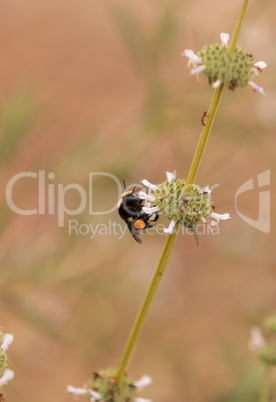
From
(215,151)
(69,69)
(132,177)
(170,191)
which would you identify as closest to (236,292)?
(215,151)

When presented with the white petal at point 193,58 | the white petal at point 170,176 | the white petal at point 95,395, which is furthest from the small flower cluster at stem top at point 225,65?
the white petal at point 95,395

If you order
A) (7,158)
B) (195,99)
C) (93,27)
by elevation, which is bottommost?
(7,158)

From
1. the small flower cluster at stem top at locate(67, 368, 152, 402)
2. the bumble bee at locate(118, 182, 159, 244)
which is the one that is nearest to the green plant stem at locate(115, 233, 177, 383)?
the small flower cluster at stem top at locate(67, 368, 152, 402)

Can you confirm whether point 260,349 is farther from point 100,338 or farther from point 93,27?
point 93,27

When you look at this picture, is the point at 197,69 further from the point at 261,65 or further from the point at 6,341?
the point at 6,341

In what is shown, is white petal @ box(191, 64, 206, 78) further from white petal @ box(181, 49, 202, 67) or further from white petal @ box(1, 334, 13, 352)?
white petal @ box(1, 334, 13, 352)

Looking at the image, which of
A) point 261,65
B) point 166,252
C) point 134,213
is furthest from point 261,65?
point 134,213
